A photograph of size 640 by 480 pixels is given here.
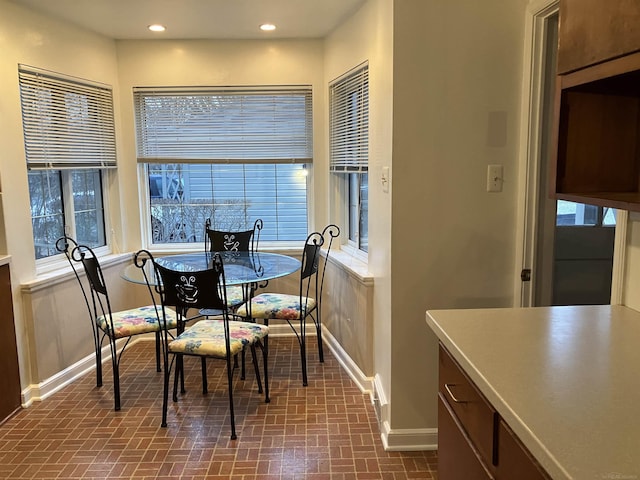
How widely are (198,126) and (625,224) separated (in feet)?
10.6

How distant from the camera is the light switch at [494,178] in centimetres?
237

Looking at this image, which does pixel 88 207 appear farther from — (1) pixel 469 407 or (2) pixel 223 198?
(1) pixel 469 407

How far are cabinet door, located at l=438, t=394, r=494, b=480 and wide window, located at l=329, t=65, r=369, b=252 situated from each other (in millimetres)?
1899

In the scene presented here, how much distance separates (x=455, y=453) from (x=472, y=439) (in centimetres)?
17

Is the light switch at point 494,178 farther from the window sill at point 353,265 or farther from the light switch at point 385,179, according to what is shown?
the window sill at point 353,265

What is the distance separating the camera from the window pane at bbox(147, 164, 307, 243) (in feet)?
13.8

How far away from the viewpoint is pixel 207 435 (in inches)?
107

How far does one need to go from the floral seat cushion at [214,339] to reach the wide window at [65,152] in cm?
125

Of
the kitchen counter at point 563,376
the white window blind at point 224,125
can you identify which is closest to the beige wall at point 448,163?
the kitchen counter at point 563,376

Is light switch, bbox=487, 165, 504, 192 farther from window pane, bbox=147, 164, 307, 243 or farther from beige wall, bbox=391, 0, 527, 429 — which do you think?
window pane, bbox=147, 164, 307, 243

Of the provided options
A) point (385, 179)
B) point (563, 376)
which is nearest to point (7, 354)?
point (385, 179)

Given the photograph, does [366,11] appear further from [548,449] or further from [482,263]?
[548,449]

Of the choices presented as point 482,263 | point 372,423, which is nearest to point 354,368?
point 372,423

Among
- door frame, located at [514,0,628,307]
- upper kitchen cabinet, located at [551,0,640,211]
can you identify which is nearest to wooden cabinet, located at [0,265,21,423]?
door frame, located at [514,0,628,307]
